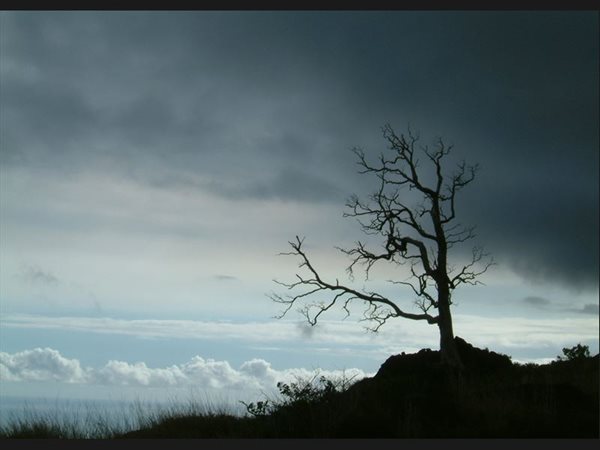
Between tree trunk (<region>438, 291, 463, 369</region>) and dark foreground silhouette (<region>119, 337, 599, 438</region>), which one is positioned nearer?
dark foreground silhouette (<region>119, 337, 599, 438</region>)

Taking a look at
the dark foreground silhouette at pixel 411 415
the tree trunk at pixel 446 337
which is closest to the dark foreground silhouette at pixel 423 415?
the dark foreground silhouette at pixel 411 415

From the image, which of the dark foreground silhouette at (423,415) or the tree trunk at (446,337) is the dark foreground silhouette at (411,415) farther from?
the tree trunk at (446,337)

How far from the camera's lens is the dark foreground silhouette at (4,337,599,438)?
1695 centimetres

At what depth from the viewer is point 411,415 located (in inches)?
675

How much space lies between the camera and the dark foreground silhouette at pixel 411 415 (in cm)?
1695

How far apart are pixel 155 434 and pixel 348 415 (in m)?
5.57

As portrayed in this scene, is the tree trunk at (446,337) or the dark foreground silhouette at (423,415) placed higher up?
the tree trunk at (446,337)

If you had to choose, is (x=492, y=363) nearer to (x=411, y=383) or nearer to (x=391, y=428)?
(x=411, y=383)

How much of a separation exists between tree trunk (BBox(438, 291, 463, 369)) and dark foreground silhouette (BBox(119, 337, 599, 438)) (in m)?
3.51

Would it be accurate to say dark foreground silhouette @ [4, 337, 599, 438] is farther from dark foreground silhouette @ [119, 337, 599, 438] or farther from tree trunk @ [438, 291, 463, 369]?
tree trunk @ [438, 291, 463, 369]

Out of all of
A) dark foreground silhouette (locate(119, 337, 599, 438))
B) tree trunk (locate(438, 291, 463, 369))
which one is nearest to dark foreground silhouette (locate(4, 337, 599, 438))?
dark foreground silhouette (locate(119, 337, 599, 438))

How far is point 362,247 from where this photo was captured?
94.2 feet

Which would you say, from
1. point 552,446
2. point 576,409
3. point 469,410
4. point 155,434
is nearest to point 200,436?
point 155,434

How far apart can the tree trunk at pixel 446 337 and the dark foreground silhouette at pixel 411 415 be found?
347 cm
